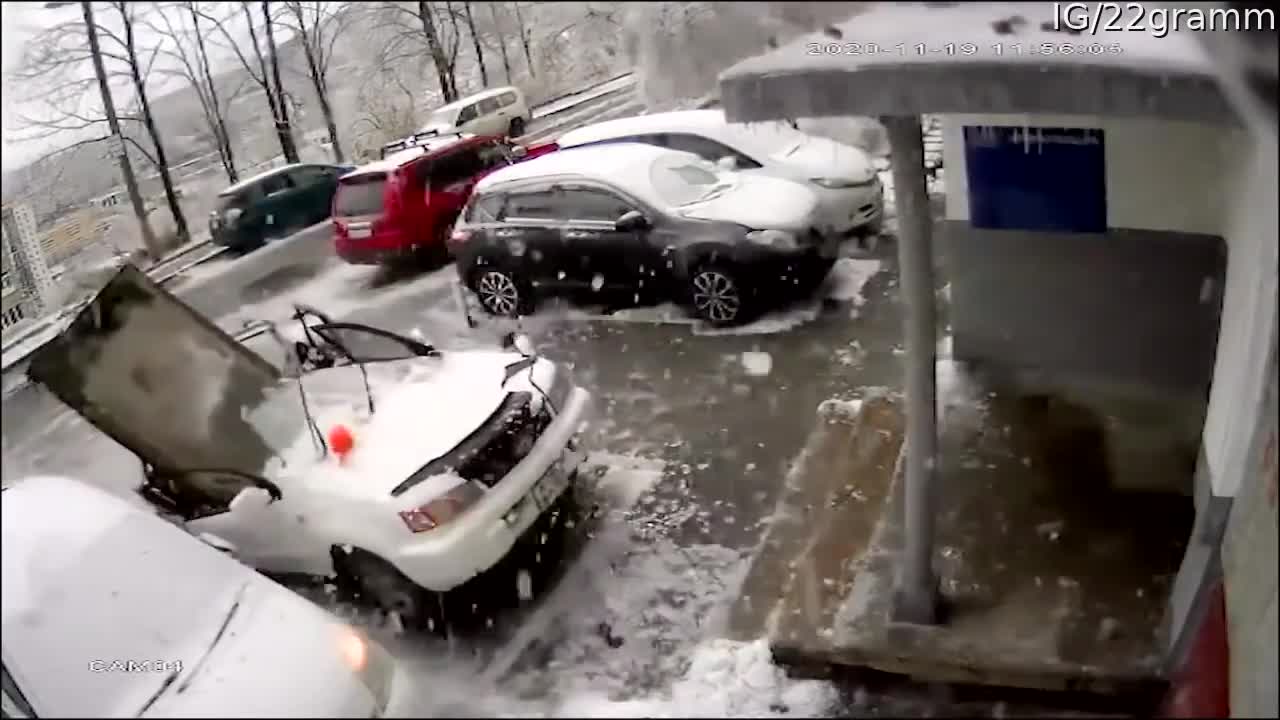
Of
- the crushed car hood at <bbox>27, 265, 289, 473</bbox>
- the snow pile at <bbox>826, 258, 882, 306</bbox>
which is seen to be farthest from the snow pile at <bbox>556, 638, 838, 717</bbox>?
the snow pile at <bbox>826, 258, 882, 306</bbox>

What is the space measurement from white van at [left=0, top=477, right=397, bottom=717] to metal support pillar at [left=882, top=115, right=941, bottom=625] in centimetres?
107

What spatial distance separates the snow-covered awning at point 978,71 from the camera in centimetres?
121

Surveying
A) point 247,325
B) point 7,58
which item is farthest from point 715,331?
point 7,58

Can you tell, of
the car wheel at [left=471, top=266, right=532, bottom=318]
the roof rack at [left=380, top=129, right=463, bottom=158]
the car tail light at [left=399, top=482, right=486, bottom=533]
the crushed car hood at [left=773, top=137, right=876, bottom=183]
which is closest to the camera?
the roof rack at [left=380, top=129, right=463, bottom=158]

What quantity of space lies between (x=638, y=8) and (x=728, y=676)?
1.31 meters

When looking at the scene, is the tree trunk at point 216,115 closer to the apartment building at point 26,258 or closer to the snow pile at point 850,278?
the apartment building at point 26,258

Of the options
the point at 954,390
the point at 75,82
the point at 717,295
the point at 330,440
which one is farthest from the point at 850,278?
the point at 75,82

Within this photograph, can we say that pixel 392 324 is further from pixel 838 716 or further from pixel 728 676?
pixel 838 716

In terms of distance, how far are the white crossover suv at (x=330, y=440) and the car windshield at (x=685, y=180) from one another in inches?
33.7

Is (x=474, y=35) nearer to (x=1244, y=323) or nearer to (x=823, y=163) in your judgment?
(x=1244, y=323)

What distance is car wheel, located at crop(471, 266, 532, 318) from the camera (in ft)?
7.52

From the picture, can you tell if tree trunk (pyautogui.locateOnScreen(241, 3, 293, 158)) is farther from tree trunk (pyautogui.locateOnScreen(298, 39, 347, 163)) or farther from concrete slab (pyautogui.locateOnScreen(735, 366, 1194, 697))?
concrete slab (pyautogui.locateOnScreen(735, 366, 1194, 697))

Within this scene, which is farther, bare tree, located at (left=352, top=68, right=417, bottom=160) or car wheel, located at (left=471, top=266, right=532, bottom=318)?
car wheel, located at (left=471, top=266, right=532, bottom=318)

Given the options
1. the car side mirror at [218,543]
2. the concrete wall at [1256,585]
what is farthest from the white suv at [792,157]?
the concrete wall at [1256,585]
